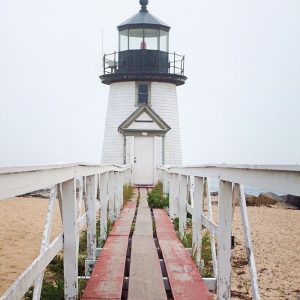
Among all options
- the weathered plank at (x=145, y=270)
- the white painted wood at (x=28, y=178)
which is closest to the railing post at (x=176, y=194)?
the weathered plank at (x=145, y=270)

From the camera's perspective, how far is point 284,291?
7434mm

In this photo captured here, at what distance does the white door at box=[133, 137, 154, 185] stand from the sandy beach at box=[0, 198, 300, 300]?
4757mm

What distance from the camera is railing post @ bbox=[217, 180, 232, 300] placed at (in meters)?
4.09

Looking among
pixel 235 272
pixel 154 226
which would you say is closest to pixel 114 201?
pixel 154 226

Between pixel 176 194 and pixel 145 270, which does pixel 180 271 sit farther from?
pixel 176 194

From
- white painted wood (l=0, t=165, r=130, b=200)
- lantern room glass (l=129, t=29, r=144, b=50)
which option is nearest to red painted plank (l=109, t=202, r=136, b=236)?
white painted wood (l=0, t=165, r=130, b=200)

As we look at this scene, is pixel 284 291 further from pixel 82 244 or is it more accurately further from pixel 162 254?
pixel 82 244

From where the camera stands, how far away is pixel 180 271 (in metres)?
5.23

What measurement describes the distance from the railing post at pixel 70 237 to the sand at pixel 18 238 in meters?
2.85

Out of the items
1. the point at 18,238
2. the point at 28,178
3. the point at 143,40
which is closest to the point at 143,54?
the point at 143,40

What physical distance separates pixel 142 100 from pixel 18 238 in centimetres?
1133

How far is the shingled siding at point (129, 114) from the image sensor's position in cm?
2208

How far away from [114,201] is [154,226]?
182 cm

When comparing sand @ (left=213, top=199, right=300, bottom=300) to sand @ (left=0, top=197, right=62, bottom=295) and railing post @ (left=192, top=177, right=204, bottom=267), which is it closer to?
railing post @ (left=192, top=177, right=204, bottom=267)
